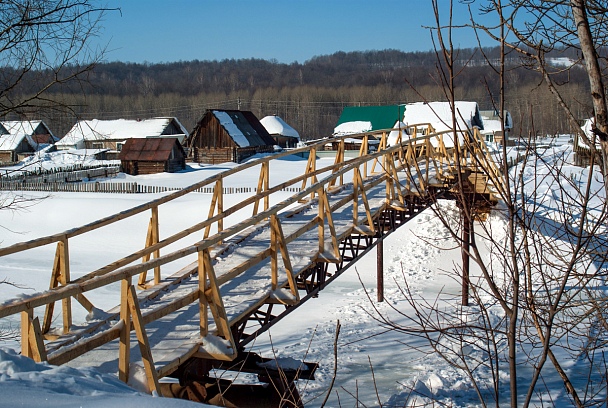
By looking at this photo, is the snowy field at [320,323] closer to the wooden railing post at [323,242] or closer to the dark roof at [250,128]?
the wooden railing post at [323,242]

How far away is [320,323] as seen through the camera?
49.3 feet

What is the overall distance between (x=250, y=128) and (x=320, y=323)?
129 ft

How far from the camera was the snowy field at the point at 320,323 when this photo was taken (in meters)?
3.38

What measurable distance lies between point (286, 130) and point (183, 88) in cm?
8299

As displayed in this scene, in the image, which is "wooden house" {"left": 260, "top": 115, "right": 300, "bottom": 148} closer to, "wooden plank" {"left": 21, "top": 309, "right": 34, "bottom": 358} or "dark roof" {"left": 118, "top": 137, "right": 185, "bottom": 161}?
"dark roof" {"left": 118, "top": 137, "right": 185, "bottom": 161}

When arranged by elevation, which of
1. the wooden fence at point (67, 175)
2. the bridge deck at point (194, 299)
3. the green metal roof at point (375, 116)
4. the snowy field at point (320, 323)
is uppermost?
the green metal roof at point (375, 116)

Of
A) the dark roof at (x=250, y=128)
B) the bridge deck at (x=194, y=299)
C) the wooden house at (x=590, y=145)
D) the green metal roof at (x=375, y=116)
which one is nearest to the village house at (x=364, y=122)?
the green metal roof at (x=375, y=116)

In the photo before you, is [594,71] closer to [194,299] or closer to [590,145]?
[590,145]

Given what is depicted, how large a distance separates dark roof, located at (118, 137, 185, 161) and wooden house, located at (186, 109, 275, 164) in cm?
571

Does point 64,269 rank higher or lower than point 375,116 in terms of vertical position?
lower

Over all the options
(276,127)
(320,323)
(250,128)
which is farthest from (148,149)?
(320,323)

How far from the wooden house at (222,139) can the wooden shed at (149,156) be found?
5832mm

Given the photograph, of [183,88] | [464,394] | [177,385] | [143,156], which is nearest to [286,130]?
[143,156]

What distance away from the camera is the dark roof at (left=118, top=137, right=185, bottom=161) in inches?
1715
